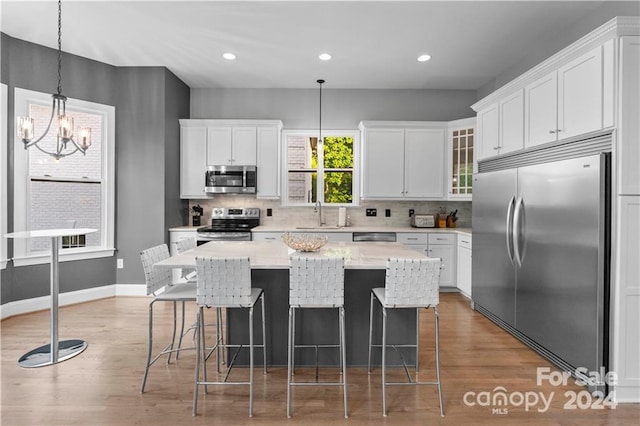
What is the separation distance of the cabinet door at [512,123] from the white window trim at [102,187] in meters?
4.77

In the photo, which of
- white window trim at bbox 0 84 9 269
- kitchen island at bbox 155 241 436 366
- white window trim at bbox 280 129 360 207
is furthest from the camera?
white window trim at bbox 280 129 360 207

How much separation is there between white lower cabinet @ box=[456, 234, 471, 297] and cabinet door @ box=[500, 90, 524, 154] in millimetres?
1396

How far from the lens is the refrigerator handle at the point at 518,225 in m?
3.21

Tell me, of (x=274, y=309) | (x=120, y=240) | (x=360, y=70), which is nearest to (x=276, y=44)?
(x=360, y=70)

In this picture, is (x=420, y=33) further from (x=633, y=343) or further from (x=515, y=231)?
(x=633, y=343)

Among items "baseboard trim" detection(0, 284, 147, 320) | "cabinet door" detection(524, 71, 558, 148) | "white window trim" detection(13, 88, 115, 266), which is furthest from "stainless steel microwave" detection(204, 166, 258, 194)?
"cabinet door" detection(524, 71, 558, 148)

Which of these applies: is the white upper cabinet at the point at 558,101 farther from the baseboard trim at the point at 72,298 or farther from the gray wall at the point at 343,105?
the baseboard trim at the point at 72,298

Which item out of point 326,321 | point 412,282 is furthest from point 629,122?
point 326,321

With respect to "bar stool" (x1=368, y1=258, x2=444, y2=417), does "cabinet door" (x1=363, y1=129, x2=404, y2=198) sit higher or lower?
higher

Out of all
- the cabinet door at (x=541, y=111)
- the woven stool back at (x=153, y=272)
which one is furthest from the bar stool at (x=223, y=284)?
the cabinet door at (x=541, y=111)

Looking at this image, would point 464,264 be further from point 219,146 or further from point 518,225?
point 219,146

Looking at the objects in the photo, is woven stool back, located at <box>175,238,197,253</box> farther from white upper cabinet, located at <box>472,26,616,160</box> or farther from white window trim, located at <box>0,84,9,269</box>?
white upper cabinet, located at <box>472,26,616,160</box>

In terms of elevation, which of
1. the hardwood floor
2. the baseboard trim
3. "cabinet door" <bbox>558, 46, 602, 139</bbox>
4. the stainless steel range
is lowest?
the hardwood floor

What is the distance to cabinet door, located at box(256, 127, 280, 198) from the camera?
5.30 metres
